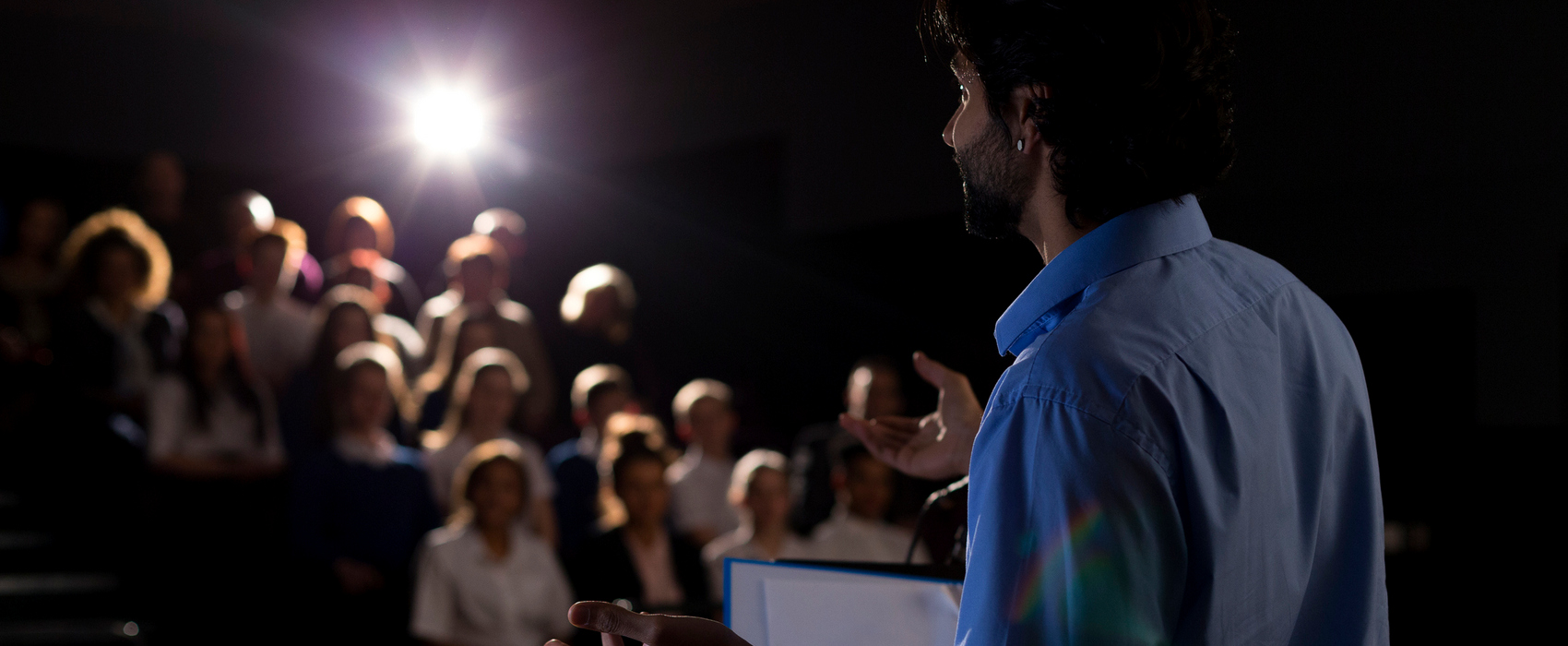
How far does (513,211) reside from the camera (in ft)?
18.9

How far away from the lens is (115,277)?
3.25 meters

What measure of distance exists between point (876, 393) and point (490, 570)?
1118 mm

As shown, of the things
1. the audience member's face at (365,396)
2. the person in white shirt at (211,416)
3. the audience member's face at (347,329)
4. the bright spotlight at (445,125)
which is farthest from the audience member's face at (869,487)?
the bright spotlight at (445,125)

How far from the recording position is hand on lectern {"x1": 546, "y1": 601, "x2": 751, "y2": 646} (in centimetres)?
67

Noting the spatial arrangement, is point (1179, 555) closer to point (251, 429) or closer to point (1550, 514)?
point (1550, 514)

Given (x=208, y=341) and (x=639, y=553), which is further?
(x=208, y=341)

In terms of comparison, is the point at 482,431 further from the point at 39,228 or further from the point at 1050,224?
the point at 1050,224

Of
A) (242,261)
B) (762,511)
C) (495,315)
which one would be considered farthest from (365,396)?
(762,511)

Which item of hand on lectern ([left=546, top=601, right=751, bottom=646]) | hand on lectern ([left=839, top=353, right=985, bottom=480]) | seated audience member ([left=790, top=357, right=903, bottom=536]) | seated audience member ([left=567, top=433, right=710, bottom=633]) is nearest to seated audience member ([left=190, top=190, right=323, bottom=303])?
seated audience member ([left=567, top=433, right=710, bottom=633])

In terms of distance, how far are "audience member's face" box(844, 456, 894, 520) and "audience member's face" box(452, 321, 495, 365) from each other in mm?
1201

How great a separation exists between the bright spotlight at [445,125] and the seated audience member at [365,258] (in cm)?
122

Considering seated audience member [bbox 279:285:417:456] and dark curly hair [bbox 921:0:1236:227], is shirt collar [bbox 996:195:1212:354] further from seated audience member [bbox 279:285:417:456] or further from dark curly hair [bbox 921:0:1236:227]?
seated audience member [bbox 279:285:417:456]

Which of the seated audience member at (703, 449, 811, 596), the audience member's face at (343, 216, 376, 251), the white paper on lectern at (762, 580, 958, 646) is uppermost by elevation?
the audience member's face at (343, 216, 376, 251)

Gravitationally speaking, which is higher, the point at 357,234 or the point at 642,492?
the point at 357,234
